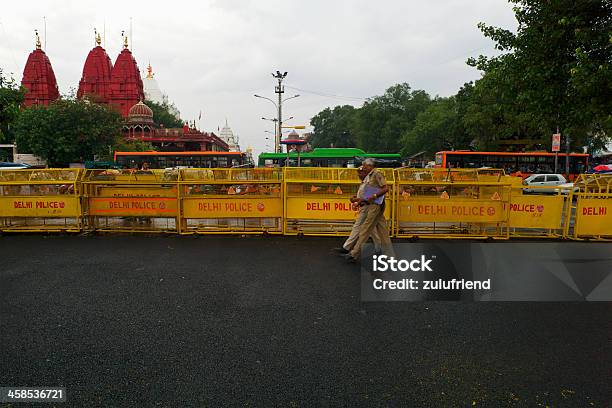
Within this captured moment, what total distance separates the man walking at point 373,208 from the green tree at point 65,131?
137ft

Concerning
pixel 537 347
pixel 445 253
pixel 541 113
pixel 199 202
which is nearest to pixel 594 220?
pixel 445 253

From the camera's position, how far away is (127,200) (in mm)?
8820

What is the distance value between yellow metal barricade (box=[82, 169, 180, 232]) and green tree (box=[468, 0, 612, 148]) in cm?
1043

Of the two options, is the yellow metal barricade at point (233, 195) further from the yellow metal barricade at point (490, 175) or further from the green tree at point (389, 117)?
the green tree at point (389, 117)

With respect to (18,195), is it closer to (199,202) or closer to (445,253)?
(199,202)

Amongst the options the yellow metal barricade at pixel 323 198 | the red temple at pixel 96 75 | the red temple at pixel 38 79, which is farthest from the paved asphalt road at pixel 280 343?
the red temple at pixel 96 75

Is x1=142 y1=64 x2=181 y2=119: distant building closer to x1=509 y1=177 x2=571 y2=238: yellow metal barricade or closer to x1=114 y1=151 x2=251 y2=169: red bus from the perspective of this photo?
x1=114 y1=151 x2=251 y2=169: red bus

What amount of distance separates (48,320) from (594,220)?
31.8ft

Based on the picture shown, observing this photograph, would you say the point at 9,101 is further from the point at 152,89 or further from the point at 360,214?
the point at 152,89

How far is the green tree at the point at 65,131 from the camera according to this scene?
40.6 meters

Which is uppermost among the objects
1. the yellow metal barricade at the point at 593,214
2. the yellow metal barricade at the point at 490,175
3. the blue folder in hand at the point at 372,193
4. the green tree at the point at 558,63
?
the green tree at the point at 558,63

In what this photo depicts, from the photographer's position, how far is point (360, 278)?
570 cm

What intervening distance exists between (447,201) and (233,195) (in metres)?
4.42

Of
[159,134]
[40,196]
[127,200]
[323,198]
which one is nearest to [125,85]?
[159,134]
